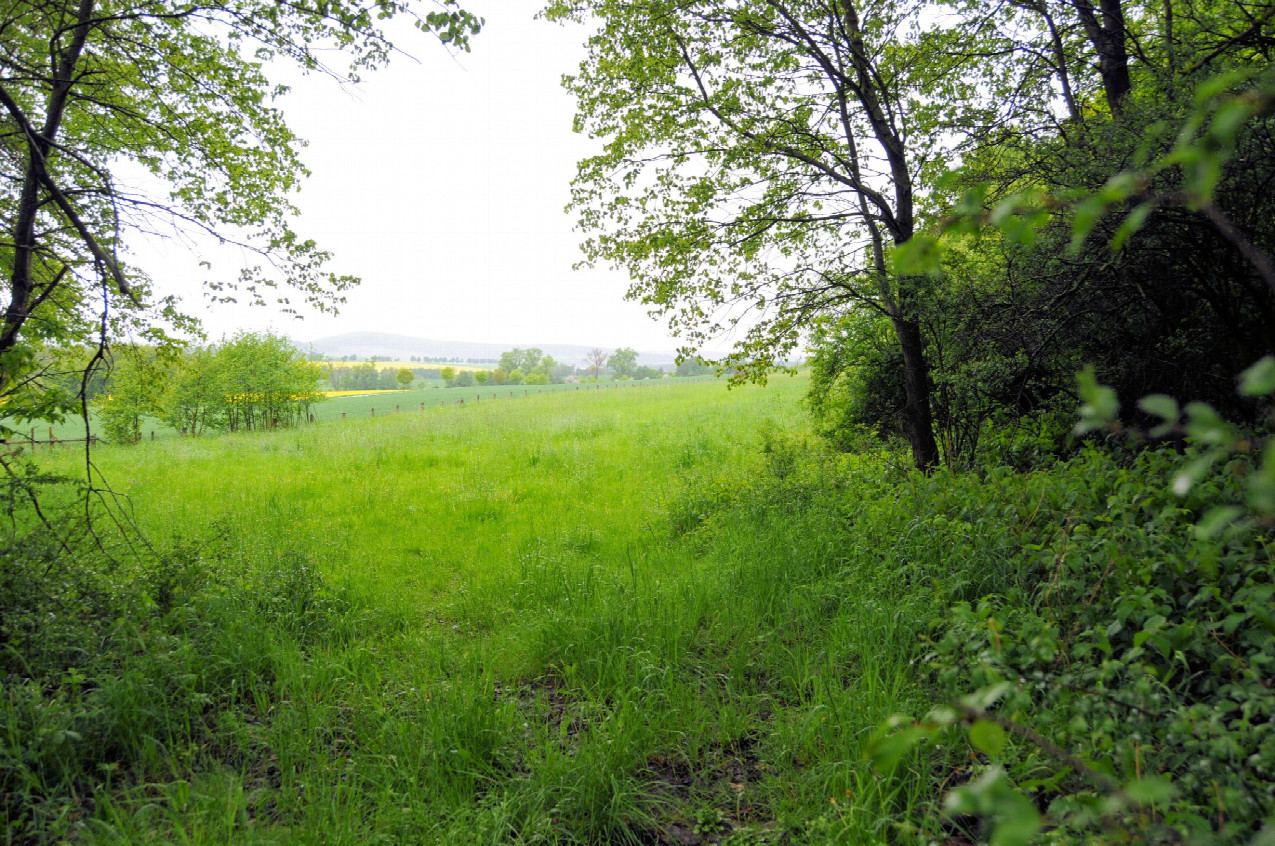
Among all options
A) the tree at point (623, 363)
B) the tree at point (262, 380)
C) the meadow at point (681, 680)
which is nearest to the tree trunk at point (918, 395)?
the meadow at point (681, 680)

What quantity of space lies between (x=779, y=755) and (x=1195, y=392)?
4.91 metres

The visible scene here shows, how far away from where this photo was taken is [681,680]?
439 cm

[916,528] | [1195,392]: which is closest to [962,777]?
[916,528]

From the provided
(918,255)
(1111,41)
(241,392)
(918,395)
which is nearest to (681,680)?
(918,255)

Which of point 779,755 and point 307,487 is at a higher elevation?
point 307,487

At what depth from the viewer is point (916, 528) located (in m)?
5.29

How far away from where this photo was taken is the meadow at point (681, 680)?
9.04ft

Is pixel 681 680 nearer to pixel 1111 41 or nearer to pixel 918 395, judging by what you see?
pixel 918 395

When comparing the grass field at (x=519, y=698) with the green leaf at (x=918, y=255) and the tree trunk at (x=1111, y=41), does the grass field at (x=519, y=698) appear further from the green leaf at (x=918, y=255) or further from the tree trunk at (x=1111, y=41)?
the tree trunk at (x=1111, y=41)

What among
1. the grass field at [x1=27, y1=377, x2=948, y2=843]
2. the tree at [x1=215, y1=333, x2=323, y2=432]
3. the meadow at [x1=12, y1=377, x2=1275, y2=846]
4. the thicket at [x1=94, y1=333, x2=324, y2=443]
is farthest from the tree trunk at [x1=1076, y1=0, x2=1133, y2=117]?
the tree at [x1=215, y1=333, x2=323, y2=432]

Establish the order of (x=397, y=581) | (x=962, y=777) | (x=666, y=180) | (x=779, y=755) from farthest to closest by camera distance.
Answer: (x=666, y=180)
(x=397, y=581)
(x=779, y=755)
(x=962, y=777)

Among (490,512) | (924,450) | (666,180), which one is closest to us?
(924,450)

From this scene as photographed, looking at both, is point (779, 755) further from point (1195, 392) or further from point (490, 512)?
point (490, 512)

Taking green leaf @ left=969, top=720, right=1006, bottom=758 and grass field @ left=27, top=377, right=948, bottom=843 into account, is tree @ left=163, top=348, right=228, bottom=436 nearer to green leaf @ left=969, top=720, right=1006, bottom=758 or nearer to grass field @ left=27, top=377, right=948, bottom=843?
grass field @ left=27, top=377, right=948, bottom=843
